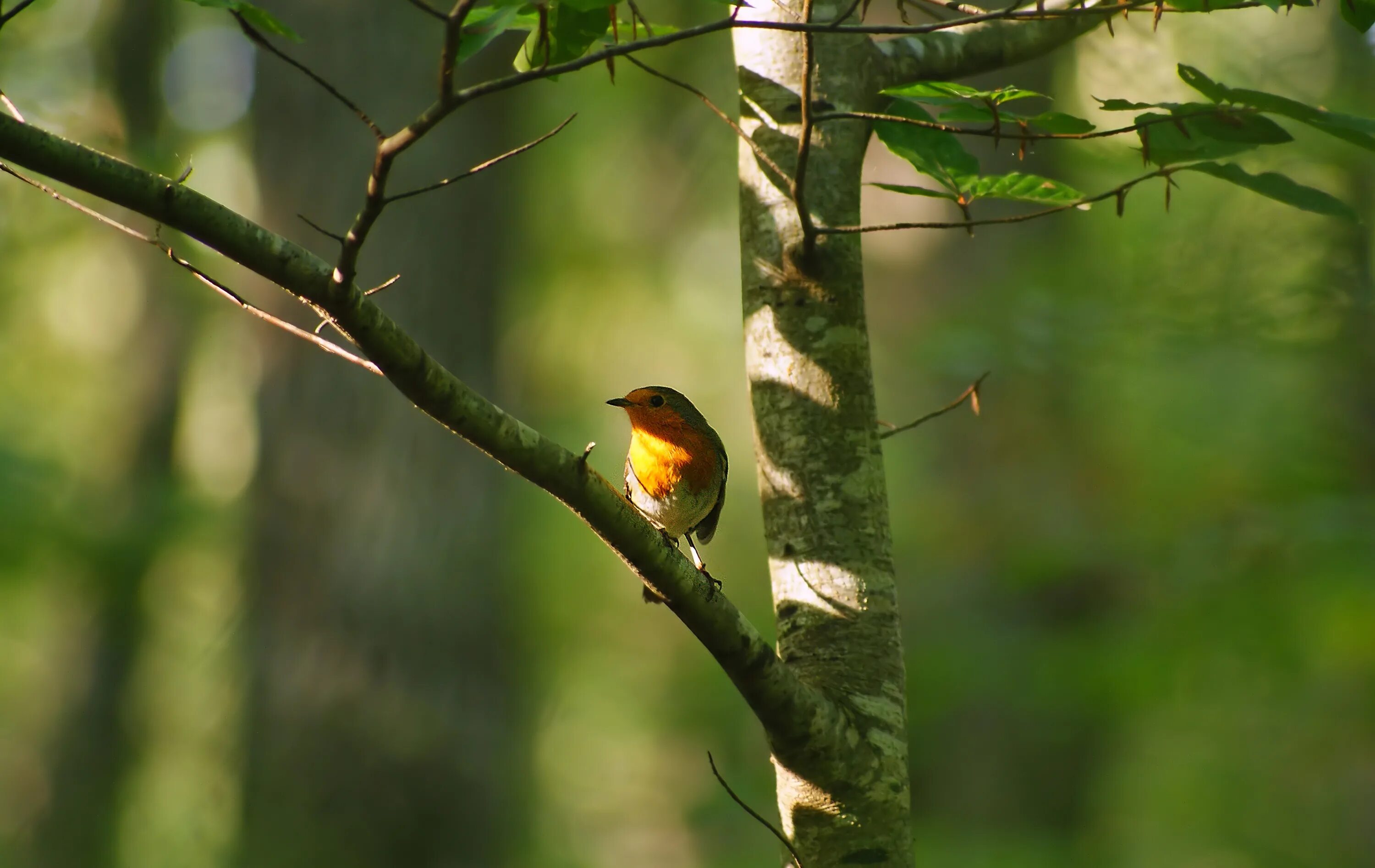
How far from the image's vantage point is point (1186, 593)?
20.1 feet

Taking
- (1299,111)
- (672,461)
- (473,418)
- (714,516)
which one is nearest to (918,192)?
(1299,111)

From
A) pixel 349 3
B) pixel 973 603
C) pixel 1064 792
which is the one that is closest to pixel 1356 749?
pixel 1064 792

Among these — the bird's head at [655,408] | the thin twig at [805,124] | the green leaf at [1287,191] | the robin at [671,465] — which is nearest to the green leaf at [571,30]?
the thin twig at [805,124]

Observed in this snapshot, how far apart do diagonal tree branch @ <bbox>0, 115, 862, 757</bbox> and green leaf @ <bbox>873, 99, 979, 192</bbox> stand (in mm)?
859

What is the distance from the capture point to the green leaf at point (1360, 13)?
165 cm

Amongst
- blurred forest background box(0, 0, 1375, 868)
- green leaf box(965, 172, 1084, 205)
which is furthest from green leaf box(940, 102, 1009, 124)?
blurred forest background box(0, 0, 1375, 868)

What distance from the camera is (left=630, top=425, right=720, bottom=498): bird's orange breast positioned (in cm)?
344

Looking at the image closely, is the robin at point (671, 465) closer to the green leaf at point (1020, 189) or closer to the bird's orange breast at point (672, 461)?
the bird's orange breast at point (672, 461)

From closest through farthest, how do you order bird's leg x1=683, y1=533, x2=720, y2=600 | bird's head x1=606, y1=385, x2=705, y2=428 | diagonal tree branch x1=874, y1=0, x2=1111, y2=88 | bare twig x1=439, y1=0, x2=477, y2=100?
bare twig x1=439, y1=0, x2=477, y2=100, bird's leg x1=683, y1=533, x2=720, y2=600, diagonal tree branch x1=874, y1=0, x2=1111, y2=88, bird's head x1=606, y1=385, x2=705, y2=428

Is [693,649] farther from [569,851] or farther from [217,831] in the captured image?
[217,831]

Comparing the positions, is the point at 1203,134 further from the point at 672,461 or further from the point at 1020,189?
the point at 672,461

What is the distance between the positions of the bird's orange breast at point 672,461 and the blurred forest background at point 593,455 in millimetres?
1762

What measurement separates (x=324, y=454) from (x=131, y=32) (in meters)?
8.51

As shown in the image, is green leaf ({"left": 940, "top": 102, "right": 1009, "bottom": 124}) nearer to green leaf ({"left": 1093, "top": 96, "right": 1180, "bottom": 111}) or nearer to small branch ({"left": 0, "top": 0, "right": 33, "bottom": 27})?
green leaf ({"left": 1093, "top": 96, "right": 1180, "bottom": 111})
